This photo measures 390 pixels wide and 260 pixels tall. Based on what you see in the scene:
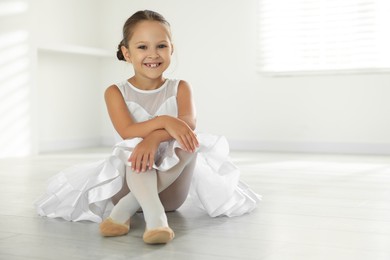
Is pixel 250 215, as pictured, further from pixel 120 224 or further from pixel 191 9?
pixel 191 9

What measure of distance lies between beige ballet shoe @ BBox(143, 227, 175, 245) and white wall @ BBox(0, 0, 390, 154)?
8.69 ft

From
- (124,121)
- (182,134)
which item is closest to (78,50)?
(124,121)

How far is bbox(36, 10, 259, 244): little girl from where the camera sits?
4.71 ft

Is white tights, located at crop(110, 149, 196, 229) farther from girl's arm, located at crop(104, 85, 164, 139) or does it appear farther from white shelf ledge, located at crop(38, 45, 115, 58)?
white shelf ledge, located at crop(38, 45, 115, 58)

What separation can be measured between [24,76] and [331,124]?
2050 mm

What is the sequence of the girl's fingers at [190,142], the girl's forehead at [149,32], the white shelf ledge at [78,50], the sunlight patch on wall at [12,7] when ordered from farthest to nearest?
the white shelf ledge at [78,50]
the sunlight patch on wall at [12,7]
the girl's forehead at [149,32]
the girl's fingers at [190,142]

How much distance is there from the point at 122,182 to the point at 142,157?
15 centimetres

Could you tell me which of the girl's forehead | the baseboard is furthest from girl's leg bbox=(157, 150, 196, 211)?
the baseboard

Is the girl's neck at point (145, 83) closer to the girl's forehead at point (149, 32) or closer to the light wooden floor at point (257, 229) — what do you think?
the girl's forehead at point (149, 32)

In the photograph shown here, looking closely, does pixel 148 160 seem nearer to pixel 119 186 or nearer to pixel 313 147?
pixel 119 186

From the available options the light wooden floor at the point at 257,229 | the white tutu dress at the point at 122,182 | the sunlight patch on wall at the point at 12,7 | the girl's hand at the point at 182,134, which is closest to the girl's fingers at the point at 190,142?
the girl's hand at the point at 182,134

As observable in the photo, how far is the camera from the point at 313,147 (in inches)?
155

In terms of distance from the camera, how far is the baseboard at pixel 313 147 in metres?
3.77

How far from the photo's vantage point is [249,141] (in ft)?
13.6
